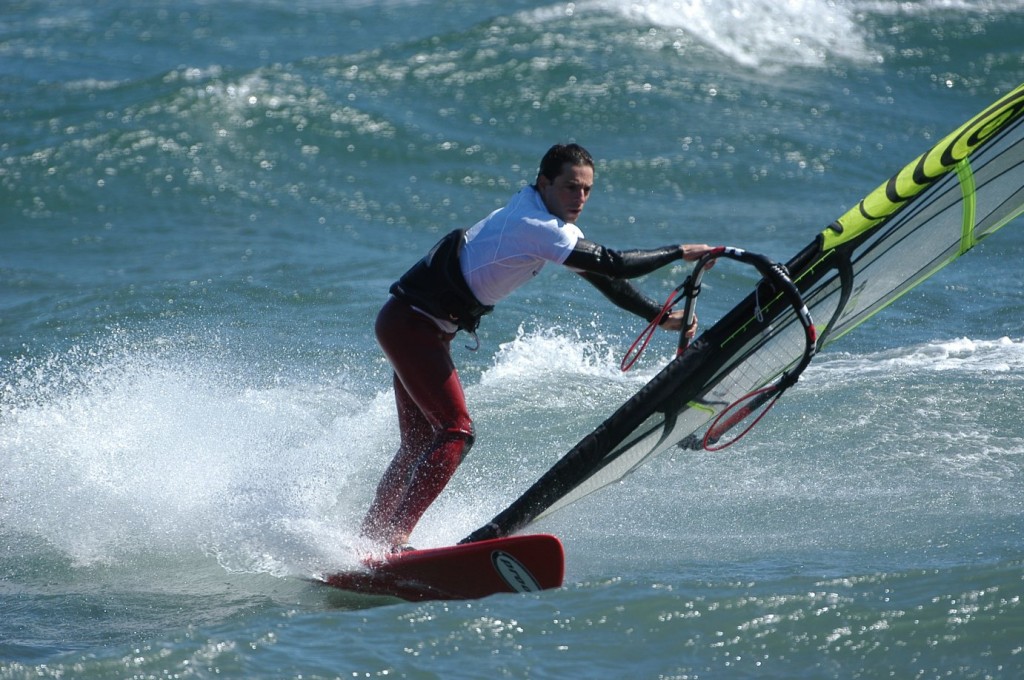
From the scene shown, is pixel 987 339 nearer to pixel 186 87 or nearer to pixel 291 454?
pixel 291 454

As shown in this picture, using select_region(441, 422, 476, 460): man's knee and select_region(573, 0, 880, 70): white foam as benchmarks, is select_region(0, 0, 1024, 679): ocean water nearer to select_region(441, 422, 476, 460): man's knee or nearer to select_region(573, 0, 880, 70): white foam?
select_region(573, 0, 880, 70): white foam

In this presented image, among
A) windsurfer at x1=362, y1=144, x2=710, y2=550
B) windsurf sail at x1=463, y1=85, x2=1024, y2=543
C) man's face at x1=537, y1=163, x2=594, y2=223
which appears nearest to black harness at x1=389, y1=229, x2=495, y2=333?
windsurfer at x1=362, y1=144, x2=710, y2=550

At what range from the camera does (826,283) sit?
461 cm

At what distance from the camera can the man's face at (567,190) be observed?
4375 mm

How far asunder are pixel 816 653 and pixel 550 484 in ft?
4.26

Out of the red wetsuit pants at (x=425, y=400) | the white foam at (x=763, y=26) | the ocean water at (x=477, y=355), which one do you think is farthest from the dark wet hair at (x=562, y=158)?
the white foam at (x=763, y=26)

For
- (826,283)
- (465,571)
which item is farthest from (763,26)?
(465,571)

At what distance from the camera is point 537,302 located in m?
8.78

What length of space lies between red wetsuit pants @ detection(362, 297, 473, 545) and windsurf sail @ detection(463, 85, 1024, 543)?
28cm

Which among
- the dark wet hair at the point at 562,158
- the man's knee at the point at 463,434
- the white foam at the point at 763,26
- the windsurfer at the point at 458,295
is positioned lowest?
the man's knee at the point at 463,434

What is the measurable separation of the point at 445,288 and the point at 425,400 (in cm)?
47

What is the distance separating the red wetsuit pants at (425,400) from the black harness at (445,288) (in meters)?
0.07

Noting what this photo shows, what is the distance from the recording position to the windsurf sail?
176 inches

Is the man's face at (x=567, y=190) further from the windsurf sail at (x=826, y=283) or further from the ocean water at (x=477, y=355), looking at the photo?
the ocean water at (x=477, y=355)
